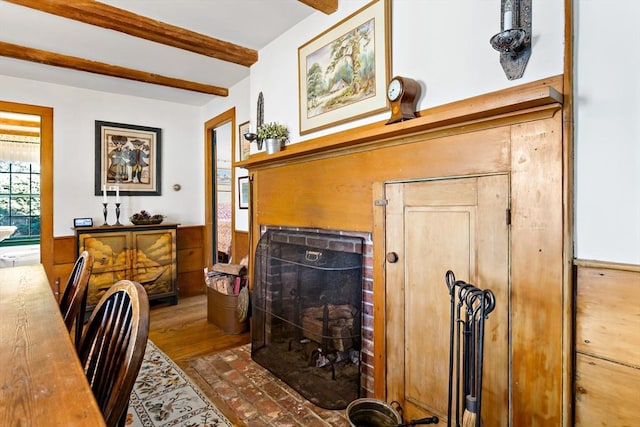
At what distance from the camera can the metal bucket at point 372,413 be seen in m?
1.66

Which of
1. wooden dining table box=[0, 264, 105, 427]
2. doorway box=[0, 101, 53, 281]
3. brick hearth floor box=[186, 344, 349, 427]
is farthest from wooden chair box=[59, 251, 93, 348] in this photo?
doorway box=[0, 101, 53, 281]

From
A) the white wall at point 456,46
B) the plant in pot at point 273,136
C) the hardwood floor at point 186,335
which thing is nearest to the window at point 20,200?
the hardwood floor at point 186,335

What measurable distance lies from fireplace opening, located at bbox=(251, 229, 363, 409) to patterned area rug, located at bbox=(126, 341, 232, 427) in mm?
522

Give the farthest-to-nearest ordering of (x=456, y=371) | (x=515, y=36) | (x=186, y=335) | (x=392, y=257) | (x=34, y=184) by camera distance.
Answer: (x=34, y=184), (x=186, y=335), (x=392, y=257), (x=456, y=371), (x=515, y=36)

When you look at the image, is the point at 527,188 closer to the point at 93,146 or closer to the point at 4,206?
the point at 93,146

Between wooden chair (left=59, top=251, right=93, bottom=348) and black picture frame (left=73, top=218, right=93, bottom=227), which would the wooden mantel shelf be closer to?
wooden chair (left=59, top=251, right=93, bottom=348)

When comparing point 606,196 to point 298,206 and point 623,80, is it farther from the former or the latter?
point 298,206

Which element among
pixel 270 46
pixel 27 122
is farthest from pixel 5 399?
pixel 27 122

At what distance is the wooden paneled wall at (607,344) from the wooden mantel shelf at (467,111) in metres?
0.60

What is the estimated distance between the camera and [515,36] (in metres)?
1.30

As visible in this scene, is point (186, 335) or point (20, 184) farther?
point (20, 184)

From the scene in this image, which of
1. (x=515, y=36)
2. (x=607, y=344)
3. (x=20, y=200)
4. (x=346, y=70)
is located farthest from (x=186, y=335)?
(x=20, y=200)

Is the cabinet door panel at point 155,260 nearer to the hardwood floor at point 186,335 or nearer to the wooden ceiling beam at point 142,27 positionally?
the hardwood floor at point 186,335

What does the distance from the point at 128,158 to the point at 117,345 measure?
393cm
